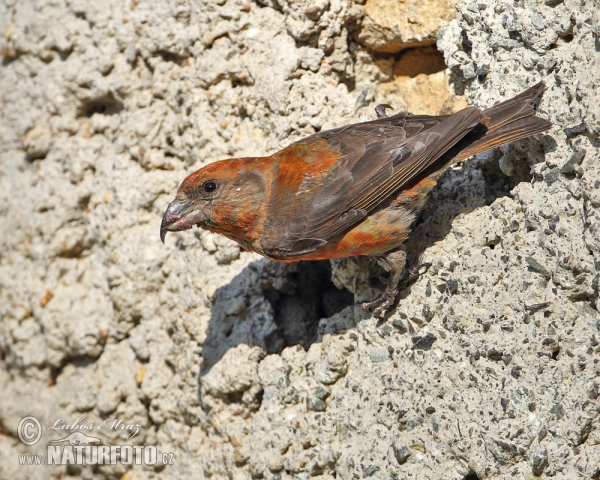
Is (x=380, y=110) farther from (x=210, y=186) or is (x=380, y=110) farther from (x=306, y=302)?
(x=306, y=302)

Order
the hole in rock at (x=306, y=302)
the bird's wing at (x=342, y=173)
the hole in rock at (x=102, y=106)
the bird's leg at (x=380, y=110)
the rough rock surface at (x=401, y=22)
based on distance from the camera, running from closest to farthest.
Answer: the bird's wing at (x=342, y=173), the rough rock surface at (x=401, y=22), the bird's leg at (x=380, y=110), the hole in rock at (x=306, y=302), the hole in rock at (x=102, y=106)

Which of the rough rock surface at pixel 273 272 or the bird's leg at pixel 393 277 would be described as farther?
the bird's leg at pixel 393 277

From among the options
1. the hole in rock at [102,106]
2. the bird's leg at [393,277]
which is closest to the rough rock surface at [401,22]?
the bird's leg at [393,277]

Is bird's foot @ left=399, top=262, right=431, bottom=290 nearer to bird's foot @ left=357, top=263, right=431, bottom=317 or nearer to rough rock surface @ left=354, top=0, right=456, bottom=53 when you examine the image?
bird's foot @ left=357, top=263, right=431, bottom=317

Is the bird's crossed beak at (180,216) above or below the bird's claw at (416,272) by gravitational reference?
above

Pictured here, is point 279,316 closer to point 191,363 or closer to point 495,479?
point 191,363

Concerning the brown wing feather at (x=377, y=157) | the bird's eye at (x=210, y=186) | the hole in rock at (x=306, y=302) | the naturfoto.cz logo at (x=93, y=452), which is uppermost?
the bird's eye at (x=210, y=186)

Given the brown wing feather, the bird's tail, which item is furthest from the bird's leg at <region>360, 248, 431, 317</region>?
the bird's tail

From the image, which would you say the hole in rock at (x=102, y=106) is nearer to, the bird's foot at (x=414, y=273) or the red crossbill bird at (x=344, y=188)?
the red crossbill bird at (x=344, y=188)
